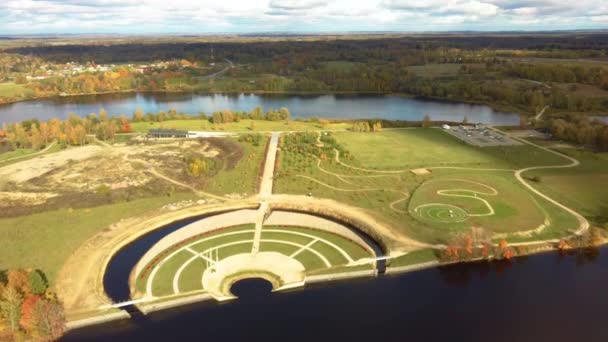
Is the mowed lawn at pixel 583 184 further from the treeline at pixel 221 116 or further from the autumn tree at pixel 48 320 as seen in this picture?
the treeline at pixel 221 116

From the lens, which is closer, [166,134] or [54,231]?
[54,231]

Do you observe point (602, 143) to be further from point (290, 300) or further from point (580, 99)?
point (290, 300)

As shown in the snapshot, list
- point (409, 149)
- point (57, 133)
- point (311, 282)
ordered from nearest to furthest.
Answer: point (311, 282), point (409, 149), point (57, 133)

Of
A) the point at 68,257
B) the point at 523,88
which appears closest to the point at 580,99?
the point at 523,88

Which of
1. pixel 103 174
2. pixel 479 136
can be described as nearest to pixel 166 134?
pixel 103 174

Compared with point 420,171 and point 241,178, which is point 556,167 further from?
point 241,178
